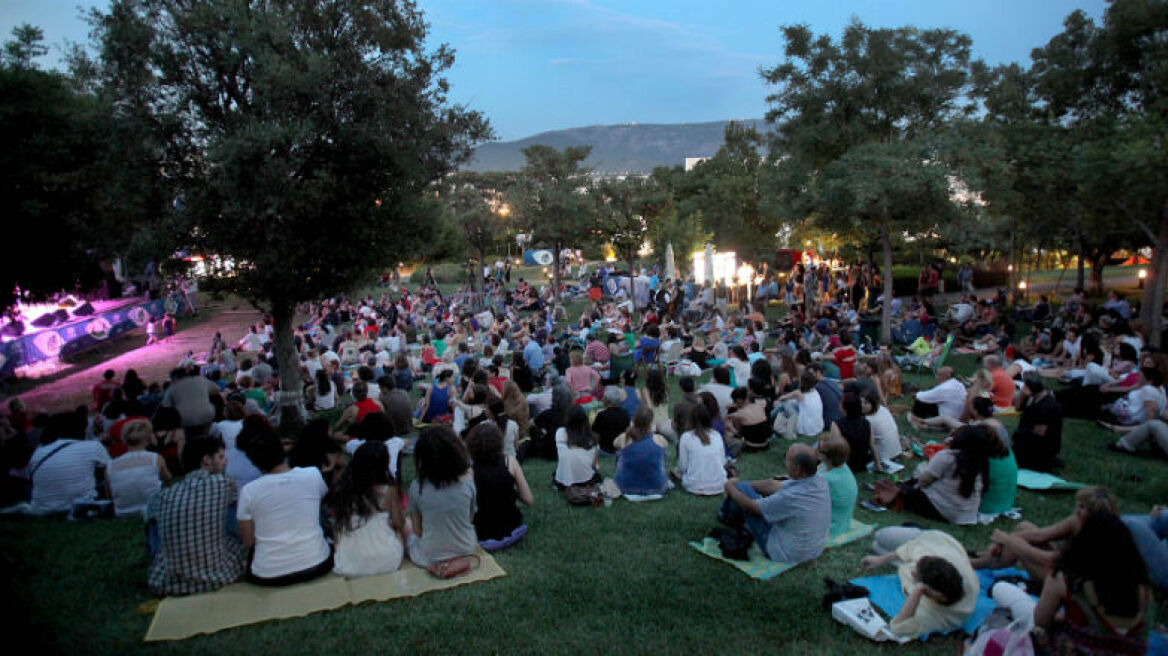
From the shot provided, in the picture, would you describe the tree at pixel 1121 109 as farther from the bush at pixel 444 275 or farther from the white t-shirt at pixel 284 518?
the bush at pixel 444 275

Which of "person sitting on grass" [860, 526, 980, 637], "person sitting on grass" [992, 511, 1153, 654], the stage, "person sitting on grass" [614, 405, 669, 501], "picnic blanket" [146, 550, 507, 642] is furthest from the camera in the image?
the stage

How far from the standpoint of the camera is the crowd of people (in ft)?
15.2

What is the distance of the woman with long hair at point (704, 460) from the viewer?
6648 mm

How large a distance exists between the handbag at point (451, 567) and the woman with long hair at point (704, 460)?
257 centimetres

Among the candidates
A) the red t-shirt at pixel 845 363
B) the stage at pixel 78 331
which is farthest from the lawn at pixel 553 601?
the stage at pixel 78 331

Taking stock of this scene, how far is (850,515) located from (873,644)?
1604 millimetres

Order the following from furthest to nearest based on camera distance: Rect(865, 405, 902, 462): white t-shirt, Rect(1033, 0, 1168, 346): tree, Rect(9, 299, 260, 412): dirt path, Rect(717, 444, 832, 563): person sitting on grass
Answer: Rect(9, 299, 260, 412): dirt path → Rect(1033, 0, 1168, 346): tree → Rect(865, 405, 902, 462): white t-shirt → Rect(717, 444, 832, 563): person sitting on grass

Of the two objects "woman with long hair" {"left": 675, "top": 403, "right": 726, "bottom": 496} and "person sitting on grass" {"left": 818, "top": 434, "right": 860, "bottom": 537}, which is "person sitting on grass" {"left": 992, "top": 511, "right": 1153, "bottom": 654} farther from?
"woman with long hair" {"left": 675, "top": 403, "right": 726, "bottom": 496}

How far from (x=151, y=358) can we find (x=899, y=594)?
20462mm

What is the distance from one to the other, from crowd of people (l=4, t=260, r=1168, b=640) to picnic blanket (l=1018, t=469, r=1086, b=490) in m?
0.27

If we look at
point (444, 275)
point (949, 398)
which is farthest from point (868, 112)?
point (444, 275)

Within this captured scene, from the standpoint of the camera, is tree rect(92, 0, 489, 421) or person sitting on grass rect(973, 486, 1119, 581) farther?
tree rect(92, 0, 489, 421)

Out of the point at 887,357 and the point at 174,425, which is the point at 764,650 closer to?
the point at 174,425

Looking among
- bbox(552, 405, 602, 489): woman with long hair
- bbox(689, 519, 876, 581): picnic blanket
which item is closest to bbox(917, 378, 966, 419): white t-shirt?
bbox(689, 519, 876, 581): picnic blanket
